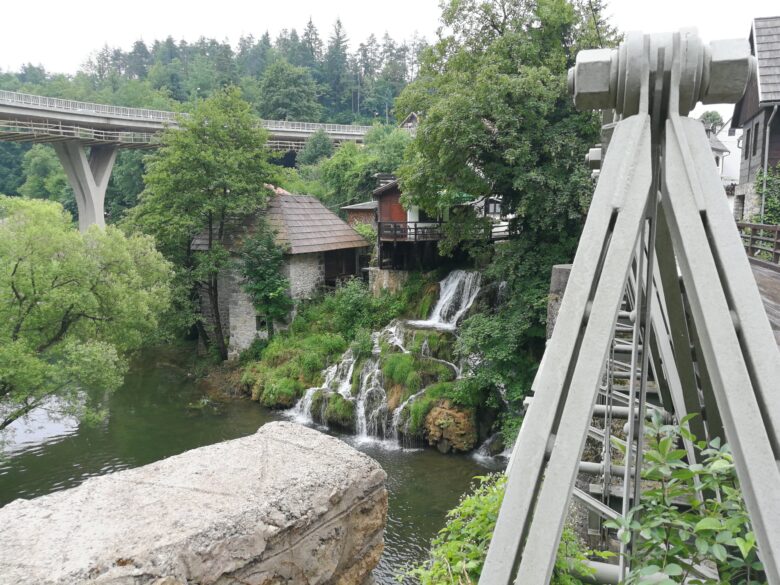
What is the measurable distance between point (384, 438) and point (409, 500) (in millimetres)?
2972

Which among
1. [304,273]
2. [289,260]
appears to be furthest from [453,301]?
[289,260]

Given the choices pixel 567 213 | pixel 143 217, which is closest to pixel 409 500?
pixel 567 213

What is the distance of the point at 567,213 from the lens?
12000 mm

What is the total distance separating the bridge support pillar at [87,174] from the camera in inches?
1040

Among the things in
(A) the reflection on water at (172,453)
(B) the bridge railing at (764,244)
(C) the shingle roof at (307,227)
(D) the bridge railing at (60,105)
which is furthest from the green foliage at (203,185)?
(B) the bridge railing at (764,244)

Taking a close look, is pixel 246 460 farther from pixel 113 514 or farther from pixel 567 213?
pixel 567 213

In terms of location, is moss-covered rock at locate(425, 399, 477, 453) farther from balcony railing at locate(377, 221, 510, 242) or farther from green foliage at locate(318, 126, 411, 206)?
green foliage at locate(318, 126, 411, 206)

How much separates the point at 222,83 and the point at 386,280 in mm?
44143

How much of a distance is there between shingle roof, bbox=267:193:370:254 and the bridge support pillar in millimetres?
12034

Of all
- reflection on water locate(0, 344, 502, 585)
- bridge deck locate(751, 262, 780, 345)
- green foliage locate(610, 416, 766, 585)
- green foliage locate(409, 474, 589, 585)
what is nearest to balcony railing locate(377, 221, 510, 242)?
reflection on water locate(0, 344, 502, 585)

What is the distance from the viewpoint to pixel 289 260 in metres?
18.8

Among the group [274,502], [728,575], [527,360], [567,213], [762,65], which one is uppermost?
[762,65]

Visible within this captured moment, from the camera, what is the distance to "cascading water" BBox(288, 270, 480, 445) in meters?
13.8

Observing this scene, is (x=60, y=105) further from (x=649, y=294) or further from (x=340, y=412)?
(x=649, y=294)
